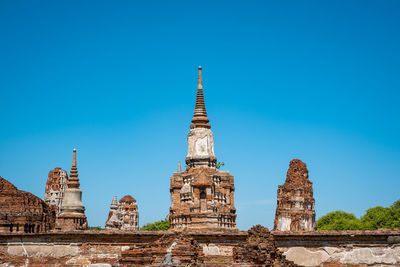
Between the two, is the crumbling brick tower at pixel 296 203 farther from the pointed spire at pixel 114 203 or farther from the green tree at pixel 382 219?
the pointed spire at pixel 114 203

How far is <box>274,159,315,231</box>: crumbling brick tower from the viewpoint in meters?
32.1

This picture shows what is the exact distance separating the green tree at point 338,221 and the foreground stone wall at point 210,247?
28657 millimetres

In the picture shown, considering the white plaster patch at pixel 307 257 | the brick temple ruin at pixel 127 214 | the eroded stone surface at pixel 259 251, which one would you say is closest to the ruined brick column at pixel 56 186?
the brick temple ruin at pixel 127 214

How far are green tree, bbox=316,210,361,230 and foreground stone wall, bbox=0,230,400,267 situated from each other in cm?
2866

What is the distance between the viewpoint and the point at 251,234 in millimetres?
18031

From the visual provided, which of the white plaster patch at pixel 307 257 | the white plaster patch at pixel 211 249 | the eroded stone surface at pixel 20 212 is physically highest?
the eroded stone surface at pixel 20 212

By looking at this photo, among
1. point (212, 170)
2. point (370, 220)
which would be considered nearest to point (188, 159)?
point (212, 170)

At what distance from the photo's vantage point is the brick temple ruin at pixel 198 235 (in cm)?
1717

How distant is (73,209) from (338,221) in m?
27.9

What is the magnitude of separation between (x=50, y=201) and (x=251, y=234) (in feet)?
91.1

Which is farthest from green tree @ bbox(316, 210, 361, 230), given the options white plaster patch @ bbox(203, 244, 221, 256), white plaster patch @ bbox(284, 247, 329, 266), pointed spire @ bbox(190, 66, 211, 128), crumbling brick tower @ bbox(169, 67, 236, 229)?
white plaster patch @ bbox(203, 244, 221, 256)

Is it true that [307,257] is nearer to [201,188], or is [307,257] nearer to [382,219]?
[201,188]

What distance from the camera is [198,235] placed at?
22672mm

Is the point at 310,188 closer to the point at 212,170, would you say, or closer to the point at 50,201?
the point at 212,170
